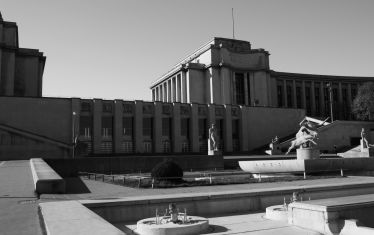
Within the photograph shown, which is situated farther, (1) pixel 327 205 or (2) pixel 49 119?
(2) pixel 49 119

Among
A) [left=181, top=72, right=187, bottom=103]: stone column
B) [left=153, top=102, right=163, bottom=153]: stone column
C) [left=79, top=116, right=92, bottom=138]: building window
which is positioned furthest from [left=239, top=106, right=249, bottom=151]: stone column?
[left=79, top=116, right=92, bottom=138]: building window

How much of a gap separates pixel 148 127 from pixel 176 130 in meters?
4.75

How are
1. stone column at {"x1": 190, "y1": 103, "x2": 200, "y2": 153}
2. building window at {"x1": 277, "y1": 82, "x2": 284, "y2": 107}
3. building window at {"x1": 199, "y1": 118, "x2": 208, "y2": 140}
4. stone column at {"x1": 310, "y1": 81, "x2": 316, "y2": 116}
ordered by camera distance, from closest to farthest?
stone column at {"x1": 190, "y1": 103, "x2": 200, "y2": 153}, building window at {"x1": 199, "y1": 118, "x2": 208, "y2": 140}, building window at {"x1": 277, "y1": 82, "x2": 284, "y2": 107}, stone column at {"x1": 310, "y1": 81, "x2": 316, "y2": 116}

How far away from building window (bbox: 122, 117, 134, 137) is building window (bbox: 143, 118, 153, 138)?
2204mm

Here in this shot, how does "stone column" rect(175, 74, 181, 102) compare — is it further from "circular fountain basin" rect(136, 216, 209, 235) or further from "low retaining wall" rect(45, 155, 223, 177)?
"circular fountain basin" rect(136, 216, 209, 235)

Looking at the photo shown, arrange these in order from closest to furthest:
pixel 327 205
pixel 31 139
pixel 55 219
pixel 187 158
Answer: pixel 55 219 → pixel 327 205 → pixel 187 158 → pixel 31 139

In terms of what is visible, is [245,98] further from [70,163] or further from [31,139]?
[70,163]

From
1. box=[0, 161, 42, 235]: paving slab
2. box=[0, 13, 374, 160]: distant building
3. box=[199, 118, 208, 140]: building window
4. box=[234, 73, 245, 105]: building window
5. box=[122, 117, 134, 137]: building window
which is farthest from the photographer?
box=[234, 73, 245, 105]: building window

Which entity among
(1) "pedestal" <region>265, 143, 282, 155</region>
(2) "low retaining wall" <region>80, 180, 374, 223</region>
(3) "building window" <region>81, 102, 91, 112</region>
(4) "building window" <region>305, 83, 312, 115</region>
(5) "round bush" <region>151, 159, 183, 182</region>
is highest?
(4) "building window" <region>305, 83, 312, 115</region>

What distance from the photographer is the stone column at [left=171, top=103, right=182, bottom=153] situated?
6384cm

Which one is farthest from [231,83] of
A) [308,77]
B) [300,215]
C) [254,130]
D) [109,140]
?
[300,215]

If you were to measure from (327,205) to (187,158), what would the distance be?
950 inches

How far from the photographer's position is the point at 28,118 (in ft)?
174

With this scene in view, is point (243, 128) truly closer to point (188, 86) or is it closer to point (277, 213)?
point (188, 86)
